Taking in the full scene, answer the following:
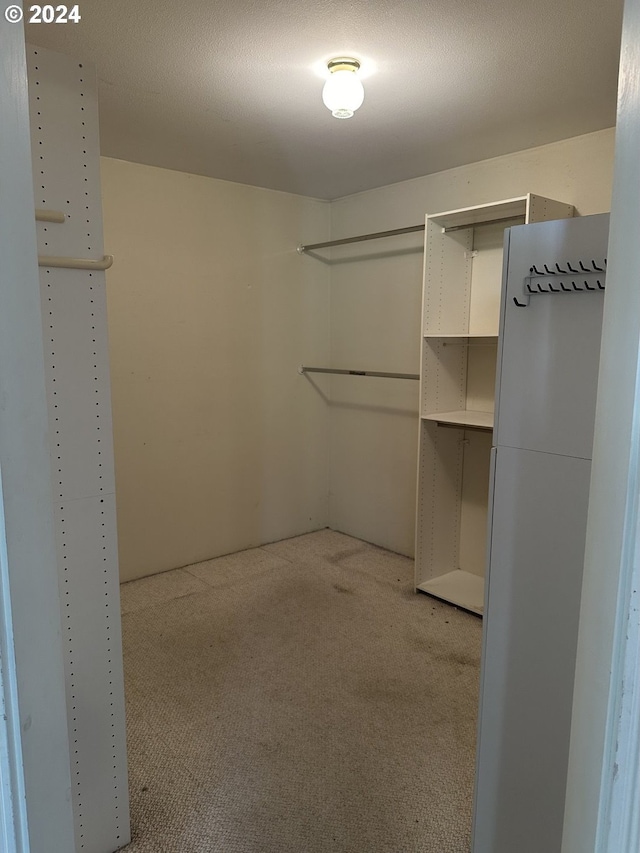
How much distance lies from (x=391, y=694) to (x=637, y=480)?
1.98 meters

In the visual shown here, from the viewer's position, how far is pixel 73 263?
142cm

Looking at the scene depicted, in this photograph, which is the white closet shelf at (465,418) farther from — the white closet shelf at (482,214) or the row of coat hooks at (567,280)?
the row of coat hooks at (567,280)

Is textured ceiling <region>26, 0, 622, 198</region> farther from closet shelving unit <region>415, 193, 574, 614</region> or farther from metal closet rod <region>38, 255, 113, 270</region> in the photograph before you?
metal closet rod <region>38, 255, 113, 270</region>

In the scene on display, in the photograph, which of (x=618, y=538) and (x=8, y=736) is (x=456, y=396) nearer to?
(x=618, y=538)

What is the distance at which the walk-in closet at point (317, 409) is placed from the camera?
134 cm

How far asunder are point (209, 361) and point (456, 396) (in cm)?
150

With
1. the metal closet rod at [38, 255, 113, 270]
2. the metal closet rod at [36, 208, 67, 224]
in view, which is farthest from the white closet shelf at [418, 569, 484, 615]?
the metal closet rod at [36, 208, 67, 224]

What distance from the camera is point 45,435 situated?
59 centimetres

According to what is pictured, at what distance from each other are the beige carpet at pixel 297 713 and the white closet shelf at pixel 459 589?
0.06 m

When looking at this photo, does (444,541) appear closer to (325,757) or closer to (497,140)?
(325,757)

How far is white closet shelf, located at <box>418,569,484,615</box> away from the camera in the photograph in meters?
3.07

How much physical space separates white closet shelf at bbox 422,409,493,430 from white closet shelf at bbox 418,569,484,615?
0.92 m

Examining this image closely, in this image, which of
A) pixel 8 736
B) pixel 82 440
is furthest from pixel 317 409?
pixel 8 736

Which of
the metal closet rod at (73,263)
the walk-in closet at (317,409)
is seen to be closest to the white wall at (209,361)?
the walk-in closet at (317,409)
